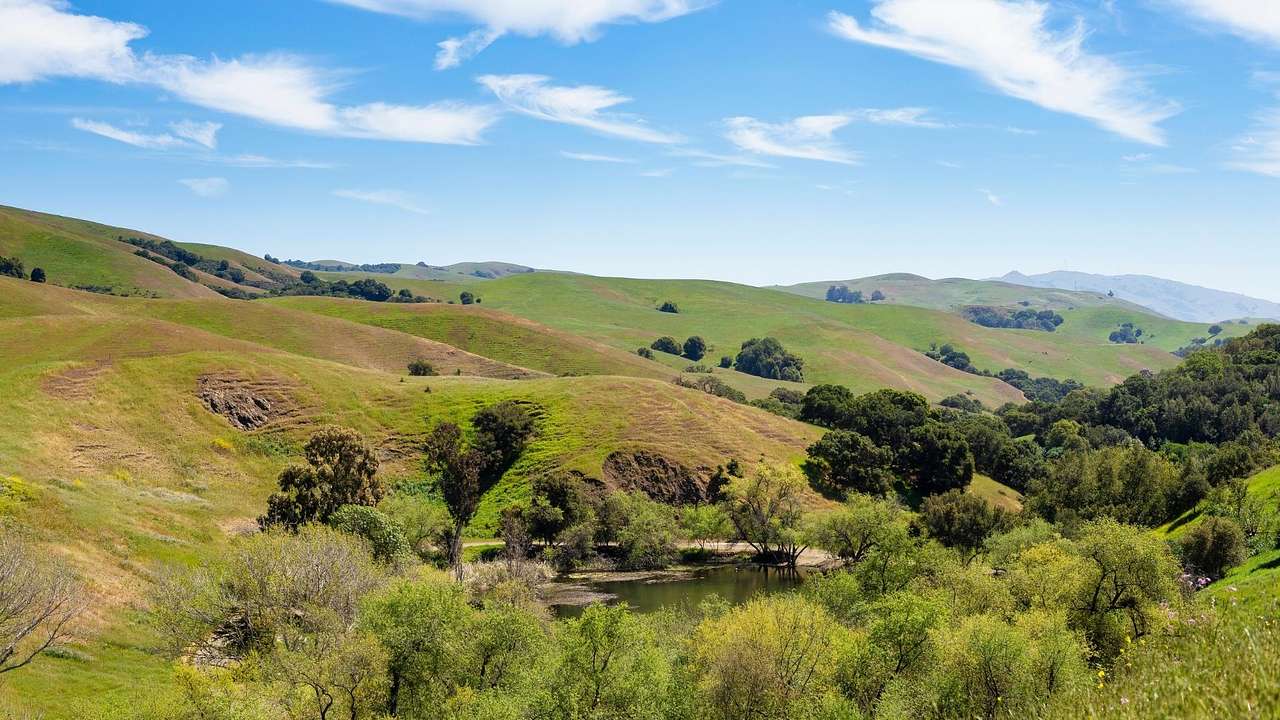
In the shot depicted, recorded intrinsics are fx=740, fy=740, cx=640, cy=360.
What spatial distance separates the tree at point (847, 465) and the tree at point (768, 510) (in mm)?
21159

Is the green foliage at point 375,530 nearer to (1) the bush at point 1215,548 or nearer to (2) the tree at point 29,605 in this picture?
(2) the tree at point 29,605

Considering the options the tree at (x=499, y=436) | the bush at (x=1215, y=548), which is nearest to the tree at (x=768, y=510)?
the tree at (x=499, y=436)

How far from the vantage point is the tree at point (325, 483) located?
75.1 metres

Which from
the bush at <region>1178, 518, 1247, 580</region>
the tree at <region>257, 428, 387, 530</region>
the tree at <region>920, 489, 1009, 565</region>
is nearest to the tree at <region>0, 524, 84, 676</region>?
the tree at <region>257, 428, 387, 530</region>

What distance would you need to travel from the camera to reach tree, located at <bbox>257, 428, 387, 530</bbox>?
75.1 metres

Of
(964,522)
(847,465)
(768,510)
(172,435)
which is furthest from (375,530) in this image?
(847,465)

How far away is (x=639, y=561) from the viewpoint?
302 feet

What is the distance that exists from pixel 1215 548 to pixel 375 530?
72.9 meters

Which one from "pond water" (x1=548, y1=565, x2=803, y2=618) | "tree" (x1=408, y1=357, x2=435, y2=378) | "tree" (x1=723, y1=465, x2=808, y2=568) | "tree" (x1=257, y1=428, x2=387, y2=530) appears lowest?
"pond water" (x1=548, y1=565, x2=803, y2=618)

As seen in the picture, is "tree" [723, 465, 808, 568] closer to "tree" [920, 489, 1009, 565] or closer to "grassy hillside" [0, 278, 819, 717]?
"grassy hillside" [0, 278, 819, 717]

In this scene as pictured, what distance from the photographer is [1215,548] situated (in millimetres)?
61000

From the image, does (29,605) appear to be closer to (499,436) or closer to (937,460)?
(499,436)

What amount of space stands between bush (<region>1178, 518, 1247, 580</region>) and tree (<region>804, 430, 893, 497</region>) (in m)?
54.4

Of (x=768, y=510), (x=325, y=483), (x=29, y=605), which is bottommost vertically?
(x=768, y=510)
